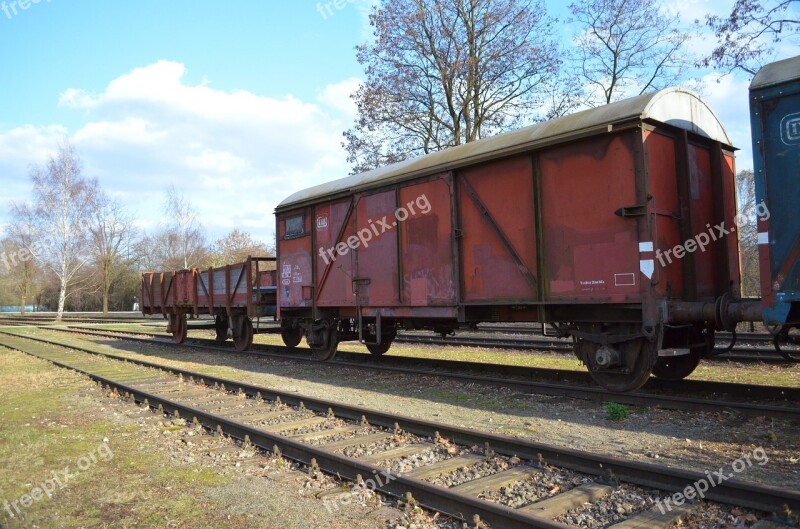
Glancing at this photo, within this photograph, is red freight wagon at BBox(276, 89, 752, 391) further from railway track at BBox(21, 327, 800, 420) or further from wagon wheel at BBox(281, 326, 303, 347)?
wagon wheel at BBox(281, 326, 303, 347)

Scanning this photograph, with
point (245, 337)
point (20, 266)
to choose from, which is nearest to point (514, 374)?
point (245, 337)

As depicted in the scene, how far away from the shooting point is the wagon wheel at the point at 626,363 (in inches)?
288

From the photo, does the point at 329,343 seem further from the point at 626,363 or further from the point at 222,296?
the point at 626,363

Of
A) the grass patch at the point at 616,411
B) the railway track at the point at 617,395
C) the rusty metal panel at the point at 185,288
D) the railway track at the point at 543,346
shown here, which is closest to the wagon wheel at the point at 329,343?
the railway track at the point at 617,395

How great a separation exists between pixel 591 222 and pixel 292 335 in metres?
9.83

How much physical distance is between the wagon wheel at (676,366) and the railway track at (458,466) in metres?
4.23

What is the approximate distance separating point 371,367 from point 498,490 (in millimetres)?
6966

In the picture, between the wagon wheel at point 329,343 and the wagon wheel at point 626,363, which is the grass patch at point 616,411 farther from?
the wagon wheel at point 329,343

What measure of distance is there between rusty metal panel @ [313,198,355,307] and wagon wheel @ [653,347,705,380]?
233 inches

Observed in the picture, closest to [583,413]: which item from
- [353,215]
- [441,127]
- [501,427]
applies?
[501,427]

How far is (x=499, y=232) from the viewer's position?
342 inches

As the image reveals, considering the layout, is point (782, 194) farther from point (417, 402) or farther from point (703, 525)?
point (417, 402)

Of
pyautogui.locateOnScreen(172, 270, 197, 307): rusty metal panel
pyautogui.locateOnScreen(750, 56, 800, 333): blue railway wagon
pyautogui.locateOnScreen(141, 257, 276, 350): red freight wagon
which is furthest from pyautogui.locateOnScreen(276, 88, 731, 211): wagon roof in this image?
pyautogui.locateOnScreen(172, 270, 197, 307): rusty metal panel

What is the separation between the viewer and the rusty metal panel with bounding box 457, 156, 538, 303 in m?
8.30
